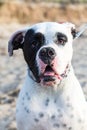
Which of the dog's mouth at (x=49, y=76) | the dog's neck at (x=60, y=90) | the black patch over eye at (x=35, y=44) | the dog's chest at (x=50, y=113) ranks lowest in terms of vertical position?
the dog's chest at (x=50, y=113)

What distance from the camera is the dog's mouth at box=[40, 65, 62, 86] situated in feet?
13.3

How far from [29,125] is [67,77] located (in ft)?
1.49

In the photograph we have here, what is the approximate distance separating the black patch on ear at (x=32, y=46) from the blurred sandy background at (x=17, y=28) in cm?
145

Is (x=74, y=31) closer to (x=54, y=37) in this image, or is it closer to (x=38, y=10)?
(x=54, y=37)

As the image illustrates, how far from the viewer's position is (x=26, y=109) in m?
4.28

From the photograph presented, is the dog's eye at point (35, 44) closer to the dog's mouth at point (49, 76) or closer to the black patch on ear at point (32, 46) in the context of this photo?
the black patch on ear at point (32, 46)

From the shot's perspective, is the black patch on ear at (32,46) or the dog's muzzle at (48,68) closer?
the dog's muzzle at (48,68)

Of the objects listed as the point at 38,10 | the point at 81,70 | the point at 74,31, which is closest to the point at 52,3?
the point at 38,10

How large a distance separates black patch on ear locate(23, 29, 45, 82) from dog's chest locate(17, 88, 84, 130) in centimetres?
A: 19

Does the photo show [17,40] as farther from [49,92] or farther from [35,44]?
[49,92]

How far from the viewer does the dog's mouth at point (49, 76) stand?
4.04 metres

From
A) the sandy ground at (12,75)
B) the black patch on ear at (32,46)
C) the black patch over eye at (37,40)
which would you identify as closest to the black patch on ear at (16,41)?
the black patch on ear at (32,46)

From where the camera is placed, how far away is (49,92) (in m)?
4.29

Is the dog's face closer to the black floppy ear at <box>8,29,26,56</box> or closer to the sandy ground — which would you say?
the black floppy ear at <box>8,29,26,56</box>
